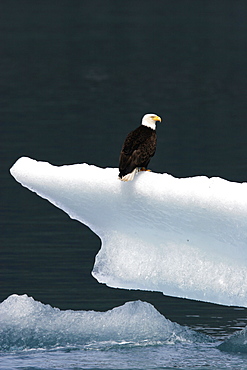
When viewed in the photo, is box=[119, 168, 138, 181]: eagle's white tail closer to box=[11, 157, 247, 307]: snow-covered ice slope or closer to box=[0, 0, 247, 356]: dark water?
box=[11, 157, 247, 307]: snow-covered ice slope

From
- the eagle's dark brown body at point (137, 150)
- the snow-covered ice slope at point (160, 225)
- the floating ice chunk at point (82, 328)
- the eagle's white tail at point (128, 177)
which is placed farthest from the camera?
the floating ice chunk at point (82, 328)

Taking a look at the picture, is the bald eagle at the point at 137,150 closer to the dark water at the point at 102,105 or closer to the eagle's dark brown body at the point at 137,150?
the eagle's dark brown body at the point at 137,150

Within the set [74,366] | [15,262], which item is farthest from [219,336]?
[15,262]

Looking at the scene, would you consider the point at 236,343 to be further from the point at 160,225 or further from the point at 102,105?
the point at 102,105

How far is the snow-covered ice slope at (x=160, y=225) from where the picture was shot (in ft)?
25.7

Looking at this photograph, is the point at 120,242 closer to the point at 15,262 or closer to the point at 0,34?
the point at 15,262

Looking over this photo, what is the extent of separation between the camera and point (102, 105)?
36.2 metres

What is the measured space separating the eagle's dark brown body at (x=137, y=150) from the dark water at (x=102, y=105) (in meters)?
1.92

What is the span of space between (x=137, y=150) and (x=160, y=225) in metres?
0.78

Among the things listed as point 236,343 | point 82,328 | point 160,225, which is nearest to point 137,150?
point 160,225

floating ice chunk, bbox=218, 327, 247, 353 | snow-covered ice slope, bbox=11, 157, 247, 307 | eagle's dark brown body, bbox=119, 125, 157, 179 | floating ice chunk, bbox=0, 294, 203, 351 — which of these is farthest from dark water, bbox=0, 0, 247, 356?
eagle's dark brown body, bbox=119, 125, 157, 179

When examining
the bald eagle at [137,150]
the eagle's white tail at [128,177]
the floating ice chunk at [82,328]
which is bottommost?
the floating ice chunk at [82,328]

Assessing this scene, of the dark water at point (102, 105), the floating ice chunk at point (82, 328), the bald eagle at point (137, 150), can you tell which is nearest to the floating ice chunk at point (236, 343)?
the floating ice chunk at point (82, 328)

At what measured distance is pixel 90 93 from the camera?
4012cm
